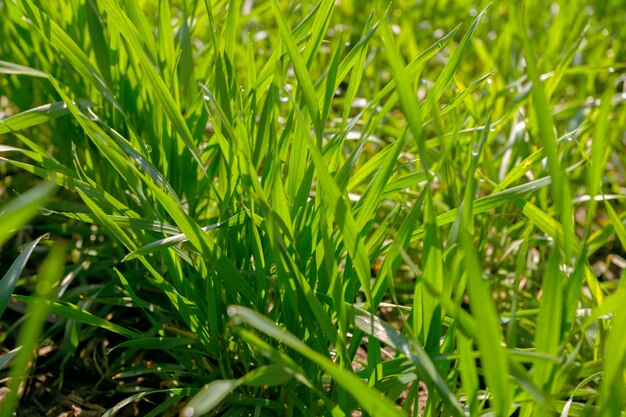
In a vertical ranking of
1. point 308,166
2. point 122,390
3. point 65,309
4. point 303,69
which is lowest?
point 122,390

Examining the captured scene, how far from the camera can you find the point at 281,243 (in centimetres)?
75

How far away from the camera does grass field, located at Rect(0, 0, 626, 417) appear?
68 centimetres

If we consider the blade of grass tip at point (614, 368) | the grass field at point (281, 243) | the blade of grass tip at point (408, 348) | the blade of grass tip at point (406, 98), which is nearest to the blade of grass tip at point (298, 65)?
the grass field at point (281, 243)

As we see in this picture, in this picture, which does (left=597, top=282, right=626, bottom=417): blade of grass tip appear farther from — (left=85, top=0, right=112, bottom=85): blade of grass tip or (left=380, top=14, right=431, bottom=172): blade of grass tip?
(left=85, top=0, right=112, bottom=85): blade of grass tip

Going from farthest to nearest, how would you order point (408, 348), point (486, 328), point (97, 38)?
point (97, 38)
point (408, 348)
point (486, 328)

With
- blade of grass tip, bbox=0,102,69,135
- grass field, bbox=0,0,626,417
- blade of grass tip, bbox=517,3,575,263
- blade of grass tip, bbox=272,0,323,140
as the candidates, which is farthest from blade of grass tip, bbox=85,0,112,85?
blade of grass tip, bbox=517,3,575,263

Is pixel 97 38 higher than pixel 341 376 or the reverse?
higher

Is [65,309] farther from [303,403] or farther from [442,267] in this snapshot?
[442,267]

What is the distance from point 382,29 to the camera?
2.32 feet

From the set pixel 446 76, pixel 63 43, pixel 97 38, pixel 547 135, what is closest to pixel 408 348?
pixel 547 135

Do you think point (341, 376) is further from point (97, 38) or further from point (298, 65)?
point (97, 38)

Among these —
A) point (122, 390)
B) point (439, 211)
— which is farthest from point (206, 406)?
point (439, 211)

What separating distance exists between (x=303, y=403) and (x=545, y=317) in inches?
13.9

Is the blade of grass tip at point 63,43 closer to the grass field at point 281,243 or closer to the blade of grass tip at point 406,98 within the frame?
the grass field at point 281,243
